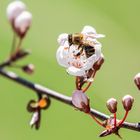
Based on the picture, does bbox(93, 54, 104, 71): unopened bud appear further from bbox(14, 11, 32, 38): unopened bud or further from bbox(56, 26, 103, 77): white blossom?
bbox(14, 11, 32, 38): unopened bud

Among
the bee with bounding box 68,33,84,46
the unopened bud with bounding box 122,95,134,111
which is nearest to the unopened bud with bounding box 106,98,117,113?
the unopened bud with bounding box 122,95,134,111

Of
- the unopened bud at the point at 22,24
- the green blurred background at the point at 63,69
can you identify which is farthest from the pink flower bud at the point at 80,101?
the green blurred background at the point at 63,69

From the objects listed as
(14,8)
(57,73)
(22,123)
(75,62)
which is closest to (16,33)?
(14,8)

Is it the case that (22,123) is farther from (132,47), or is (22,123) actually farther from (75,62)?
(75,62)

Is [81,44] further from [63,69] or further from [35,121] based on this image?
[63,69]

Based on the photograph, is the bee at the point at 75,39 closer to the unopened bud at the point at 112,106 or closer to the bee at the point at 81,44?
the bee at the point at 81,44
